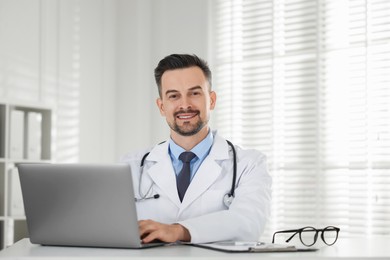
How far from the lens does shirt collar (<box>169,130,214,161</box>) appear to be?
2848mm

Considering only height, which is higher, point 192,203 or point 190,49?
point 190,49

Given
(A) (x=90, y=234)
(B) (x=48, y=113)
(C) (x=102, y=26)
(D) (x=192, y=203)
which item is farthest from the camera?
(C) (x=102, y=26)

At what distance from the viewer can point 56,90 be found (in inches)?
192

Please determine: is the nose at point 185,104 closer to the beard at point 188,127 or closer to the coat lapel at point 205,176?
the beard at point 188,127

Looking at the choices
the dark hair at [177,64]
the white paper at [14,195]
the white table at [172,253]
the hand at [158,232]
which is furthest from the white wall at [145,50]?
the white table at [172,253]

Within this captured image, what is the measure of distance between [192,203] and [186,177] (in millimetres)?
115

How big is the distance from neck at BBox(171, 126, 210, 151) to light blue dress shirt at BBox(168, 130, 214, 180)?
0.02 meters

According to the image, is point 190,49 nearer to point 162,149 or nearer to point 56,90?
point 56,90

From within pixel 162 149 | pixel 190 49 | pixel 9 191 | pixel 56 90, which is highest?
pixel 190 49

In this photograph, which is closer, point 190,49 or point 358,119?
point 358,119

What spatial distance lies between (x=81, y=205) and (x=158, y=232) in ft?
0.80

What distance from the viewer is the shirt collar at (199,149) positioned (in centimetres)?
285

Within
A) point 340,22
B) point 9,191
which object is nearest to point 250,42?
point 340,22

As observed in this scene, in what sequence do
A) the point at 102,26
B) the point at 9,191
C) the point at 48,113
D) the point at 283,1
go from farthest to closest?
the point at 102,26 < the point at 283,1 < the point at 48,113 < the point at 9,191
